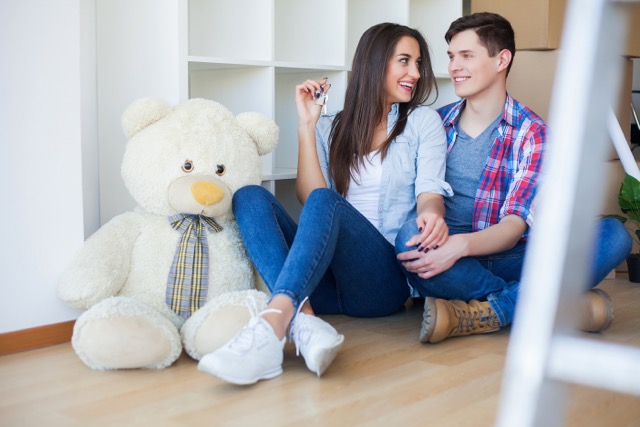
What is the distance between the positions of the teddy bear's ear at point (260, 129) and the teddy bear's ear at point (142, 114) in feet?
0.59

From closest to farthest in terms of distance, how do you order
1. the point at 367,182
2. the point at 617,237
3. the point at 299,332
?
the point at 299,332 < the point at 617,237 < the point at 367,182

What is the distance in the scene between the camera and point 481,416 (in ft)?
4.04

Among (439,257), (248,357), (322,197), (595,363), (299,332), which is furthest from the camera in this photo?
(439,257)

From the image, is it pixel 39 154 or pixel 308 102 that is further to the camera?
pixel 308 102

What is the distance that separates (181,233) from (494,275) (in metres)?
0.72

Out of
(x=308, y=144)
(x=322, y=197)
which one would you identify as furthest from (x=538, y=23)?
(x=322, y=197)

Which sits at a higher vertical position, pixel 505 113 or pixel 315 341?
pixel 505 113

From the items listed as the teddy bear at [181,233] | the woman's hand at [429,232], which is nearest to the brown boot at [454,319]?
the woman's hand at [429,232]

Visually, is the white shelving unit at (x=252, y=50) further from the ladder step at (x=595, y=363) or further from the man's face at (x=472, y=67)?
the ladder step at (x=595, y=363)

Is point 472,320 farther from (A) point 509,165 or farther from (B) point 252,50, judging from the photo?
(B) point 252,50

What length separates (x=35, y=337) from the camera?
1.61 metres

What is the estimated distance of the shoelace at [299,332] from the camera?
1.43m

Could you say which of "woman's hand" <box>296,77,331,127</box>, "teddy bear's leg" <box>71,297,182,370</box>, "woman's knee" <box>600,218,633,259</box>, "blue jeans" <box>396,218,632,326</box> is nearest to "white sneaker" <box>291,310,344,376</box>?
"teddy bear's leg" <box>71,297,182,370</box>

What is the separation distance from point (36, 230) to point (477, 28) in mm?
1162
